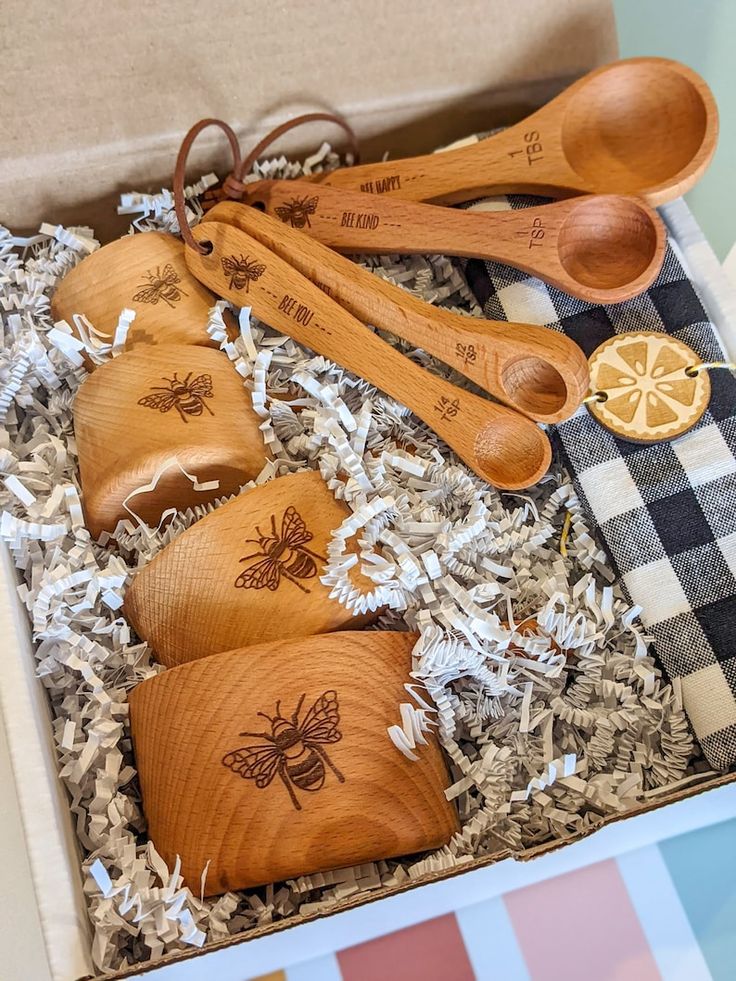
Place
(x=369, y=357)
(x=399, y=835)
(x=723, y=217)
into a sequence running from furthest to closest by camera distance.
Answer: (x=723, y=217)
(x=369, y=357)
(x=399, y=835)

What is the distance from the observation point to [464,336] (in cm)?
58

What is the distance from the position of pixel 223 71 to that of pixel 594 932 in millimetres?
616

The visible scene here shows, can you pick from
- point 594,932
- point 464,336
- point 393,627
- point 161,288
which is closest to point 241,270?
point 161,288

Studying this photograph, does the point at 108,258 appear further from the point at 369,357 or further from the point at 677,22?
the point at 677,22

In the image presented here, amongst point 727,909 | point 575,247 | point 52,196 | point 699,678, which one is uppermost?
point 52,196

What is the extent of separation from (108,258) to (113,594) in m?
0.23

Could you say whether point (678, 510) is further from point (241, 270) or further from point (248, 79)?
point (248, 79)

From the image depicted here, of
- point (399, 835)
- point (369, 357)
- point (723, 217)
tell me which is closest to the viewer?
point (399, 835)

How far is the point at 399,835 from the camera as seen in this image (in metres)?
0.48

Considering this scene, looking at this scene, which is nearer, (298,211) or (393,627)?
(393,627)

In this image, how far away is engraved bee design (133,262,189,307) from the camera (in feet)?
2.01

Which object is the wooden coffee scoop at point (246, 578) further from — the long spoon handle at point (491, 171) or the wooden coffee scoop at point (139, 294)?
the long spoon handle at point (491, 171)

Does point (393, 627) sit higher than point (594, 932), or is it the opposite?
point (393, 627)

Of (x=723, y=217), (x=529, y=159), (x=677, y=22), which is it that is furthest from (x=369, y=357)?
(x=677, y=22)
